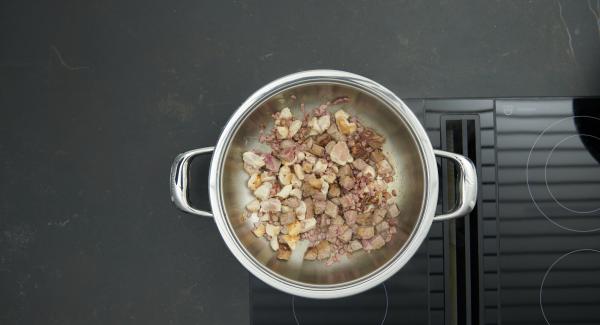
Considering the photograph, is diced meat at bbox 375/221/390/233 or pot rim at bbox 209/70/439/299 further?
diced meat at bbox 375/221/390/233

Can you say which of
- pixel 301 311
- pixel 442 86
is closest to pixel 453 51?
pixel 442 86

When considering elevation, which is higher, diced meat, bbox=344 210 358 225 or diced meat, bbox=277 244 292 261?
diced meat, bbox=344 210 358 225

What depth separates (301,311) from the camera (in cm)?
81

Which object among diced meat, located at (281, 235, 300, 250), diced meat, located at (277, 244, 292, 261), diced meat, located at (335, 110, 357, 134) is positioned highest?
diced meat, located at (335, 110, 357, 134)

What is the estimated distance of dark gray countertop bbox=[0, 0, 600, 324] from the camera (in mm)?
850

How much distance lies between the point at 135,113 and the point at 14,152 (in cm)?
27

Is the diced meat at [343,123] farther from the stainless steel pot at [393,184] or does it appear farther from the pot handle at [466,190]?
the pot handle at [466,190]

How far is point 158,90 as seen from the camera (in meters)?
0.86

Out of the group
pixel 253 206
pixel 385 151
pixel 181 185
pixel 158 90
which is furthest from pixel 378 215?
pixel 158 90

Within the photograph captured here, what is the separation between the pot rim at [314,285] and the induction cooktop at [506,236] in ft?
0.48

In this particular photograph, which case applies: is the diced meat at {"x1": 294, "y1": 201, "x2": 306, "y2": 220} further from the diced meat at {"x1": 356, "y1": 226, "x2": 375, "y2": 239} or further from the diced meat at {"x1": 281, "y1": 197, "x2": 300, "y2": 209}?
the diced meat at {"x1": 356, "y1": 226, "x2": 375, "y2": 239}

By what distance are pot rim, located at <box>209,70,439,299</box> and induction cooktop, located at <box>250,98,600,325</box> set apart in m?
0.15

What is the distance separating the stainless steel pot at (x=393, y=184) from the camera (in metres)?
0.66

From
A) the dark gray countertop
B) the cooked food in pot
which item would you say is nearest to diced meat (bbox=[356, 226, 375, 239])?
the cooked food in pot
